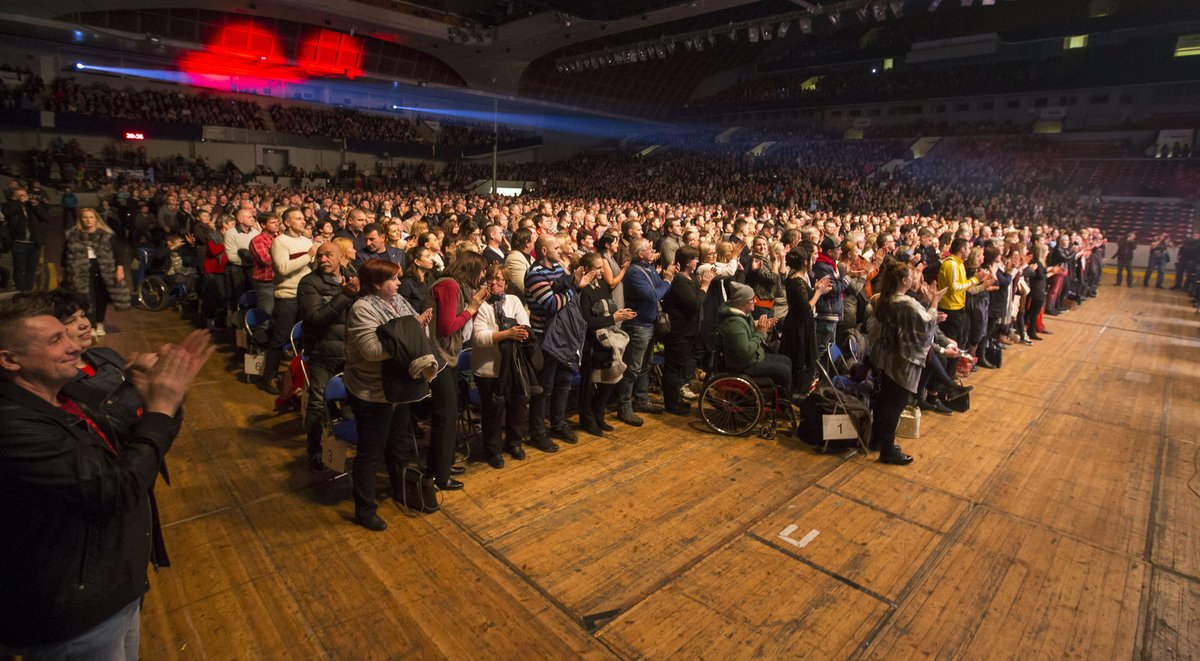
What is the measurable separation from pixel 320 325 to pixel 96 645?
8.86ft

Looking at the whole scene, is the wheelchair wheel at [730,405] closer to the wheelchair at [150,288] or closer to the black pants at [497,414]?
the black pants at [497,414]

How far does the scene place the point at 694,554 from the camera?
128 inches

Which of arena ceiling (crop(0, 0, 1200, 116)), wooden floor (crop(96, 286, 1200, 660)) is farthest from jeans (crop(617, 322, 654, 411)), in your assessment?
arena ceiling (crop(0, 0, 1200, 116))

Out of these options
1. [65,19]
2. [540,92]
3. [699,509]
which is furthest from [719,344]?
[540,92]

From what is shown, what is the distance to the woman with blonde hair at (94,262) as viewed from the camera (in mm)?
5773

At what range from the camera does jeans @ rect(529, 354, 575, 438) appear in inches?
172

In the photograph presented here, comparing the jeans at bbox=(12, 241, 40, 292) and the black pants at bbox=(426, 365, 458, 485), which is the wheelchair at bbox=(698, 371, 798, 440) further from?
the jeans at bbox=(12, 241, 40, 292)

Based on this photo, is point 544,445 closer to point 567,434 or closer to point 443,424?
point 567,434

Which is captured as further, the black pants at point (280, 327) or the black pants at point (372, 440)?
the black pants at point (280, 327)

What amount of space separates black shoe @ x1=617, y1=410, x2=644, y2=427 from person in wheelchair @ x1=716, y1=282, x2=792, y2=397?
34.0 inches

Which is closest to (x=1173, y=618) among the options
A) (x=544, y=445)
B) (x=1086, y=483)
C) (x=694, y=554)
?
(x=1086, y=483)

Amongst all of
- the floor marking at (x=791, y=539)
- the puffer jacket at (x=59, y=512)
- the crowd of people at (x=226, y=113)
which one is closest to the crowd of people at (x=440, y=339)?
the puffer jacket at (x=59, y=512)

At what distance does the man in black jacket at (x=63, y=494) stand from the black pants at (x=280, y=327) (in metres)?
3.50

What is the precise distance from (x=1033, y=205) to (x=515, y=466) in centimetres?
2174
